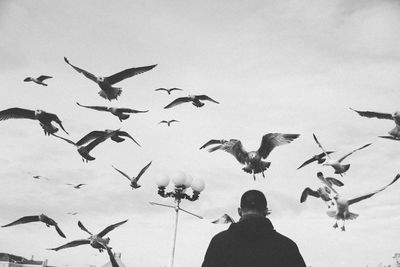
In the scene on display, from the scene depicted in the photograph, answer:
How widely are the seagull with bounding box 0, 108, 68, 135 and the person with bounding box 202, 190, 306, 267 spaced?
25.4 ft

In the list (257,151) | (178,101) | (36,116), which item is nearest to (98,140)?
(36,116)

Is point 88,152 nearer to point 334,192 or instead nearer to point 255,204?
point 334,192

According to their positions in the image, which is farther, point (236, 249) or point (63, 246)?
point (63, 246)

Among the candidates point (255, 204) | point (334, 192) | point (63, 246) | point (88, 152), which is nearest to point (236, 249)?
point (255, 204)

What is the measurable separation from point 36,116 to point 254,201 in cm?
816

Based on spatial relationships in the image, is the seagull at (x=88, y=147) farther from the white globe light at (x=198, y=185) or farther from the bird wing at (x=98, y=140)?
the white globe light at (x=198, y=185)

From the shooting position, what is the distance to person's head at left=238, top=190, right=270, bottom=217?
333 centimetres

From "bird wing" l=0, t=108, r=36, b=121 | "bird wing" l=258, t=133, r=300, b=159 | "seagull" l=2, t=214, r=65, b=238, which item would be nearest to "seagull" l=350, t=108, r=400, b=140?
"bird wing" l=258, t=133, r=300, b=159

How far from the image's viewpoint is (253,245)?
10.4 feet

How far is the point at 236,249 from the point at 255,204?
40 centimetres

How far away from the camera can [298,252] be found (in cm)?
316

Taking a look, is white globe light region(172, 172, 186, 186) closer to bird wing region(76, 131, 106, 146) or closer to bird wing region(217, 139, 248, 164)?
bird wing region(217, 139, 248, 164)

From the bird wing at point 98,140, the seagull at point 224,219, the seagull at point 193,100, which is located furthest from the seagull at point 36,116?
the seagull at point 224,219

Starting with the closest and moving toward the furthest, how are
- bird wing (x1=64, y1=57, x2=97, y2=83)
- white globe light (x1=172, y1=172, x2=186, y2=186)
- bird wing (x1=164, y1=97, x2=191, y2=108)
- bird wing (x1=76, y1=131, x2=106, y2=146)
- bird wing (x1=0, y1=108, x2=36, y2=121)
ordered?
bird wing (x1=64, y1=57, x2=97, y2=83), bird wing (x1=0, y1=108, x2=36, y2=121), bird wing (x1=76, y1=131, x2=106, y2=146), white globe light (x1=172, y1=172, x2=186, y2=186), bird wing (x1=164, y1=97, x2=191, y2=108)
